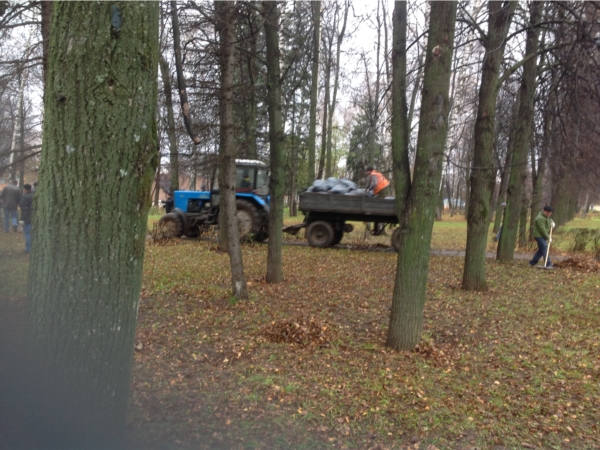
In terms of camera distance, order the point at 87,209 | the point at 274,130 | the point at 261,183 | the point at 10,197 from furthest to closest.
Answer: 1. the point at 261,183
2. the point at 10,197
3. the point at 274,130
4. the point at 87,209

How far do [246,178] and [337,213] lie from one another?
130 inches

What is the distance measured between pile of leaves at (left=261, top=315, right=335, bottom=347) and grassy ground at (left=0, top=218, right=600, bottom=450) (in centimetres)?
2

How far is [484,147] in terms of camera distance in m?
9.41

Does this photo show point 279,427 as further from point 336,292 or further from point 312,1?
point 312,1

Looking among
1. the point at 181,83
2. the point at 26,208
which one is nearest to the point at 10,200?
the point at 26,208

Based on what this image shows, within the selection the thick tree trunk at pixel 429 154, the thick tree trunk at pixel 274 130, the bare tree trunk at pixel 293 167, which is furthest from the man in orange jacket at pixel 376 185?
the thick tree trunk at pixel 429 154

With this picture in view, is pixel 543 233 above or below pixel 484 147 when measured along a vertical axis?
below

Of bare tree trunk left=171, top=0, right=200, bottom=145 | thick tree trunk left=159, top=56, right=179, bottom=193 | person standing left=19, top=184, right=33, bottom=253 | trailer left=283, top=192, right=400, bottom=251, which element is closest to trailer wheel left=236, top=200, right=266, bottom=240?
trailer left=283, top=192, right=400, bottom=251

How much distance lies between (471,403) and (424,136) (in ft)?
9.09

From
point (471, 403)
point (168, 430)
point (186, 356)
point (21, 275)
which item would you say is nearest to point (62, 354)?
point (168, 430)

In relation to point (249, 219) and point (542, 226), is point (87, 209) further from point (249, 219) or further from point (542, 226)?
point (249, 219)

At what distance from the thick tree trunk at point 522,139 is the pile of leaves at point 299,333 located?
5.43 meters

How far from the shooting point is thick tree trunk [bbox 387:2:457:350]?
19.0 ft

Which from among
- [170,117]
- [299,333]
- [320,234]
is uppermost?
[170,117]
